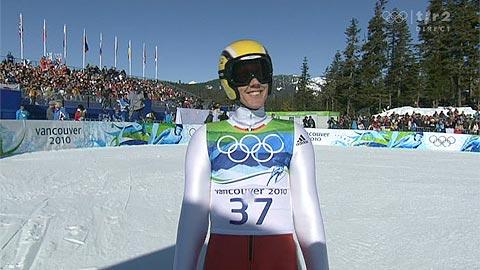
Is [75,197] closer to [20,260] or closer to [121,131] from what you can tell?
[20,260]

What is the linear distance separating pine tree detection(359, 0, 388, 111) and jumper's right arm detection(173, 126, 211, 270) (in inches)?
2531

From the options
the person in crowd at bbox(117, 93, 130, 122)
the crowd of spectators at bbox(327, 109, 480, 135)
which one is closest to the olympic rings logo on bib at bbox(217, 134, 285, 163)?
the person in crowd at bbox(117, 93, 130, 122)

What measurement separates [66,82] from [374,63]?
163 ft

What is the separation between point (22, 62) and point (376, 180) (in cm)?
2330

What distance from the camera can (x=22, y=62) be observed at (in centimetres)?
2614

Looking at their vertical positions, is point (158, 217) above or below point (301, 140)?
below

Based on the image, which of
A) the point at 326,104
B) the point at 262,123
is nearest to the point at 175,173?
the point at 262,123

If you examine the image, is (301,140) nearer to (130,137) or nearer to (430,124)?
(130,137)

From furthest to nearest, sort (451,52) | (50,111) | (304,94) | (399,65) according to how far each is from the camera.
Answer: (304,94)
(399,65)
(451,52)
(50,111)

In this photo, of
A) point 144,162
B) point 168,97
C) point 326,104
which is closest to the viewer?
point 144,162

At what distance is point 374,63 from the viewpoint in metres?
64.9

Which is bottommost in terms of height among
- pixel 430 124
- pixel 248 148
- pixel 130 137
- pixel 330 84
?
pixel 130 137

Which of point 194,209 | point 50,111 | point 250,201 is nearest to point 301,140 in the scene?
point 250,201

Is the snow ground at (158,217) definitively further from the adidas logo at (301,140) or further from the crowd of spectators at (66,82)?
the crowd of spectators at (66,82)
